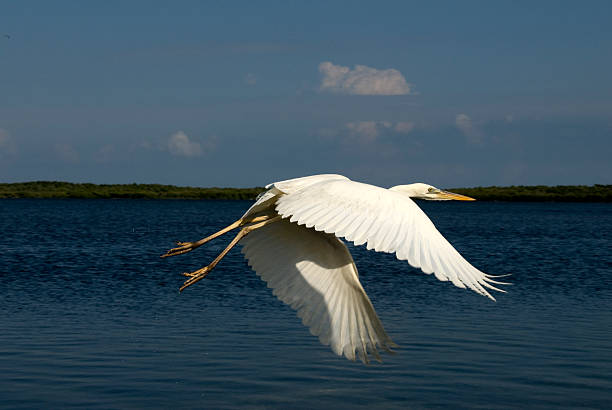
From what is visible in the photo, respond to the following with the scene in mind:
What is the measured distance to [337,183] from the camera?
8023 mm

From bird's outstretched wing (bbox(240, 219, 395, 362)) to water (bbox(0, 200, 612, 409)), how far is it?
6.99 ft

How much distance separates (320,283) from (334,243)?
1.54ft

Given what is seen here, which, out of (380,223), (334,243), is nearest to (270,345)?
(334,243)

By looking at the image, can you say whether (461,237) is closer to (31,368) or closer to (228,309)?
(228,309)

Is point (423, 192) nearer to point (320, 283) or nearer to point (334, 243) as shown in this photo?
point (334, 243)

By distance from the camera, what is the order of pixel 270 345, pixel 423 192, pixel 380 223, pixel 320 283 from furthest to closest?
pixel 270 345 < pixel 423 192 < pixel 320 283 < pixel 380 223

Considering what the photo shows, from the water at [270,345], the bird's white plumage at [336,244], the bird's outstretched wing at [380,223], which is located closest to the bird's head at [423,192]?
the bird's white plumage at [336,244]

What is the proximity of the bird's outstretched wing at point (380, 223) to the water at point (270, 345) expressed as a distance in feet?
13.3

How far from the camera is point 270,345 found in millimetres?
14336

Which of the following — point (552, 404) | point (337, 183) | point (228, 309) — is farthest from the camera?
point (228, 309)

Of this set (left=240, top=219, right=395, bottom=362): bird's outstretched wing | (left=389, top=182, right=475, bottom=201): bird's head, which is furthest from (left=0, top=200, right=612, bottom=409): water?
(left=389, top=182, right=475, bottom=201): bird's head

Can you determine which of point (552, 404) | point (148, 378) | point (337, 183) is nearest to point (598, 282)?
point (552, 404)

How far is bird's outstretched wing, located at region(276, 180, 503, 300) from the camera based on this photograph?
255 inches

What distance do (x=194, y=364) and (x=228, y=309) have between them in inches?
215
